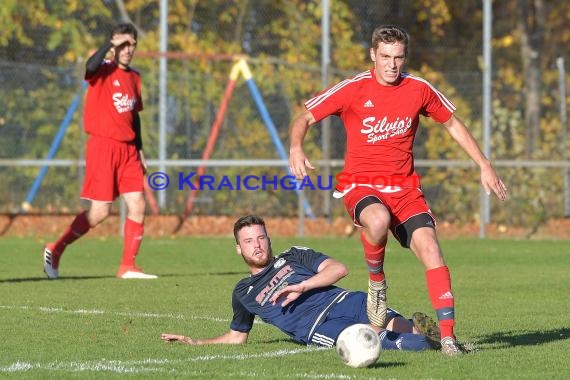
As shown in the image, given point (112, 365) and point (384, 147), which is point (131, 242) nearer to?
point (384, 147)

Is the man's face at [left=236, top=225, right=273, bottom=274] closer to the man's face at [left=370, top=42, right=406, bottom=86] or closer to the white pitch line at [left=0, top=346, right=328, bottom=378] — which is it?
the white pitch line at [left=0, top=346, right=328, bottom=378]

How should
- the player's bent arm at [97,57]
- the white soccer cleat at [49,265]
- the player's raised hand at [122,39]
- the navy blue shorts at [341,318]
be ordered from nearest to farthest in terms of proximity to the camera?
the navy blue shorts at [341,318], the player's raised hand at [122,39], the player's bent arm at [97,57], the white soccer cleat at [49,265]

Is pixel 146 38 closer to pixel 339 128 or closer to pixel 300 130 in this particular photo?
pixel 339 128

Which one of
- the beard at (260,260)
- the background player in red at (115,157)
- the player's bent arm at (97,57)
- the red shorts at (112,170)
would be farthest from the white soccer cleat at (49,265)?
the beard at (260,260)

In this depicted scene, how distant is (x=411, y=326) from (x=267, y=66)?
13.7 meters

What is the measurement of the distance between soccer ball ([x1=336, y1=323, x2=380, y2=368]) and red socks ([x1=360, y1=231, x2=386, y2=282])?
119cm

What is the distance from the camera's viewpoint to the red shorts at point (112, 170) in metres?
13.2

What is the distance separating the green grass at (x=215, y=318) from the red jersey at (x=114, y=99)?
4.71 ft

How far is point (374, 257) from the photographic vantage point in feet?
27.0

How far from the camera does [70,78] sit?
21141 mm

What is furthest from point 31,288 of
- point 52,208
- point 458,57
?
point 458,57

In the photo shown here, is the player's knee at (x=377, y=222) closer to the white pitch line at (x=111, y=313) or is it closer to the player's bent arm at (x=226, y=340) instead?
the player's bent arm at (x=226, y=340)

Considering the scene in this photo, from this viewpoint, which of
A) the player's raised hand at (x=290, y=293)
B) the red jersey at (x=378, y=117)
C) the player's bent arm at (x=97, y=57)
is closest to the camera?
the player's raised hand at (x=290, y=293)

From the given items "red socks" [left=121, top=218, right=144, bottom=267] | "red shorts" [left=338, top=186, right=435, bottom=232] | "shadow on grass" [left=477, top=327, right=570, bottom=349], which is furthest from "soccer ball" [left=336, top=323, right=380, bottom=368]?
"red socks" [left=121, top=218, right=144, bottom=267]
